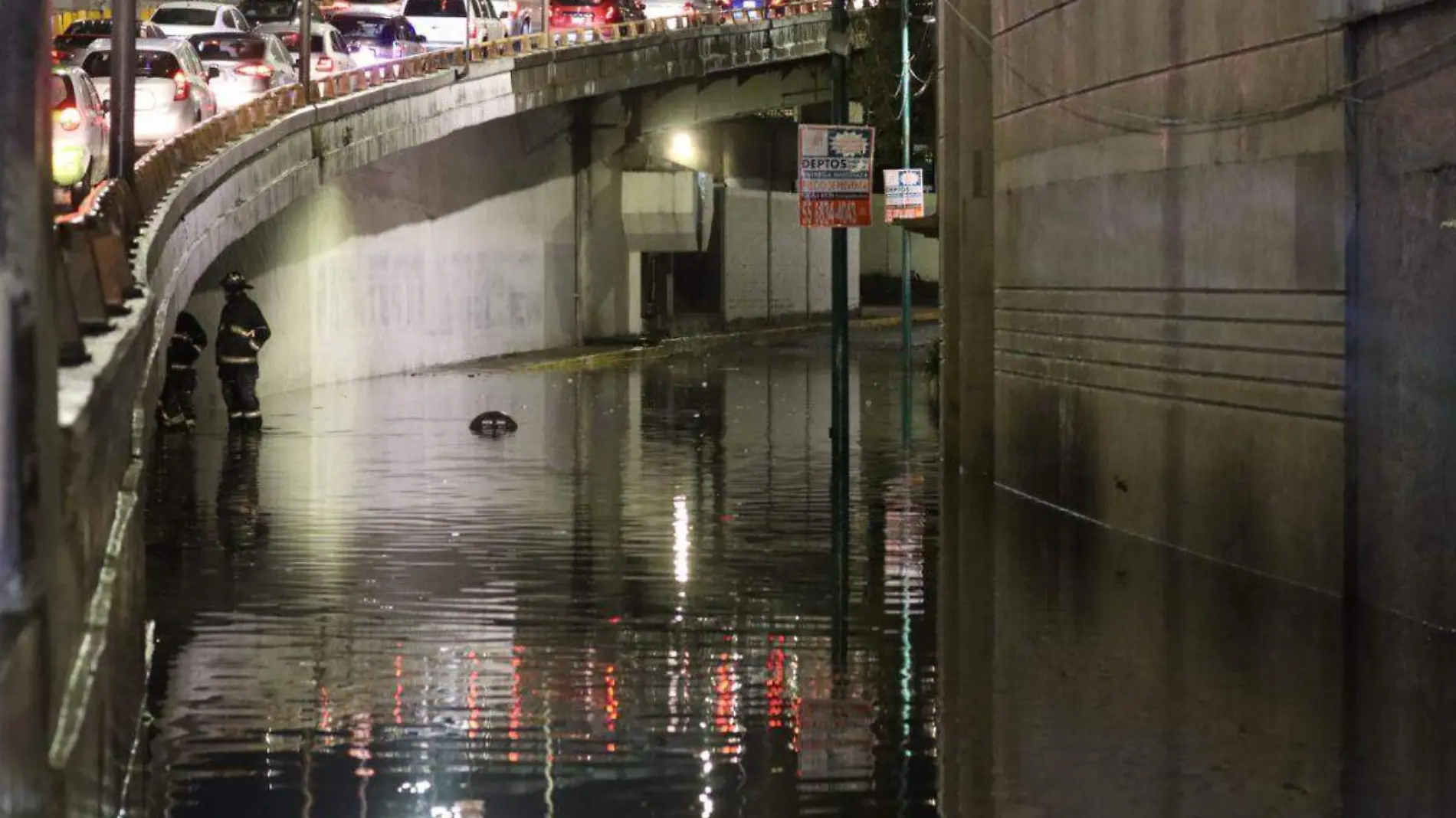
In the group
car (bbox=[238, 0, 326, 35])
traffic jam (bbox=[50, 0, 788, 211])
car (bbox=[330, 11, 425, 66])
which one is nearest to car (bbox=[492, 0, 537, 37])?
traffic jam (bbox=[50, 0, 788, 211])

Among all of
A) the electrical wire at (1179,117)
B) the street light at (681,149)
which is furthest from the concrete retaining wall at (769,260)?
the electrical wire at (1179,117)

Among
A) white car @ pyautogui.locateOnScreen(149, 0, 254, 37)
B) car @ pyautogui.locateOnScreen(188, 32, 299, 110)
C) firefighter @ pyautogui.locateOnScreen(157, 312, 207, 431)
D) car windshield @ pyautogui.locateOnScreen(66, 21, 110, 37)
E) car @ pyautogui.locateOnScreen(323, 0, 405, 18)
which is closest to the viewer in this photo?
firefighter @ pyautogui.locateOnScreen(157, 312, 207, 431)

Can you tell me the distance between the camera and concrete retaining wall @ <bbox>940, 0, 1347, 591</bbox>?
14016 mm

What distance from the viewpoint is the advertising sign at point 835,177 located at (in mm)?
18609

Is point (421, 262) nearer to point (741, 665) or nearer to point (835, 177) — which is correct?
point (835, 177)

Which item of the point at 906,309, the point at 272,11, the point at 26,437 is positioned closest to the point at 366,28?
the point at 272,11

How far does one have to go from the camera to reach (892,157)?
193ft

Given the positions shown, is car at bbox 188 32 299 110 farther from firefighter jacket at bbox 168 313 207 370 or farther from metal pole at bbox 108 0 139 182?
metal pole at bbox 108 0 139 182

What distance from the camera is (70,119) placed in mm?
25703

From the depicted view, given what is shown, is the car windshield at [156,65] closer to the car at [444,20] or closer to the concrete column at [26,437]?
the car at [444,20]

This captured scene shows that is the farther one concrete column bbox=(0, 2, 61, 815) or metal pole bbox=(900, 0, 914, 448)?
metal pole bbox=(900, 0, 914, 448)

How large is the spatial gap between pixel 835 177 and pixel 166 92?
1595 centimetres

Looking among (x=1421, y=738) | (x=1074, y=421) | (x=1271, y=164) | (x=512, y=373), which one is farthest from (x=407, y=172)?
(x=1421, y=738)

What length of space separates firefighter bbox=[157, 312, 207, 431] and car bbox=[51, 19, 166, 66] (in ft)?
29.3
